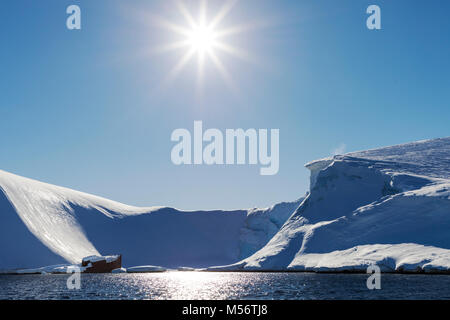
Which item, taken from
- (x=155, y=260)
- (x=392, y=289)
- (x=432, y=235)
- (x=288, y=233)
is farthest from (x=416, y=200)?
(x=155, y=260)

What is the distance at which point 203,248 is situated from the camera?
16238cm

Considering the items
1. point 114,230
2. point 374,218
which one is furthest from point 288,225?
point 114,230

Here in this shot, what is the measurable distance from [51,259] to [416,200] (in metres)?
80.7

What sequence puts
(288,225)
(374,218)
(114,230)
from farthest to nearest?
1. (114,230)
2. (288,225)
3. (374,218)

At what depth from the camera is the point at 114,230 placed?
15362cm

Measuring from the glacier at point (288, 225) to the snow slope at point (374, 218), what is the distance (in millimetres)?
195

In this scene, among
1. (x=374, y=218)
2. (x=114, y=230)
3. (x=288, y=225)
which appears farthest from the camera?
(x=114, y=230)

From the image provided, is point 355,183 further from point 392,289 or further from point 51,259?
point 51,259

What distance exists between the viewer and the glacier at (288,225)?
3108 inches

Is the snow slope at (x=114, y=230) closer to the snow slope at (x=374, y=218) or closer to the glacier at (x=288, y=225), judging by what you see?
the glacier at (x=288, y=225)

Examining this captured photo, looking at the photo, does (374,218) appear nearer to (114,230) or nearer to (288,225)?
(288,225)

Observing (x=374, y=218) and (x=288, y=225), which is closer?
(x=374, y=218)

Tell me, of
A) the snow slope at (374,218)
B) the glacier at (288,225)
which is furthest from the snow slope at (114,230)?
the snow slope at (374,218)

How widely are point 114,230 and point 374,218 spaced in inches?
3694
